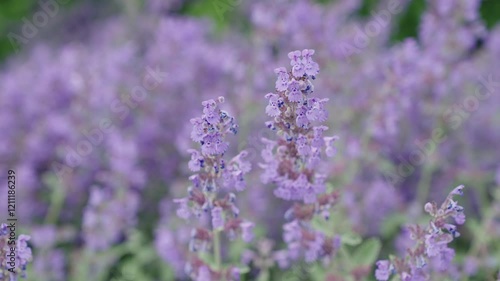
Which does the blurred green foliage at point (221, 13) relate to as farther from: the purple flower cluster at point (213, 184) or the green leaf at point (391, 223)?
the purple flower cluster at point (213, 184)

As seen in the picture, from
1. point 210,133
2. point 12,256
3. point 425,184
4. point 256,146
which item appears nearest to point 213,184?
point 210,133

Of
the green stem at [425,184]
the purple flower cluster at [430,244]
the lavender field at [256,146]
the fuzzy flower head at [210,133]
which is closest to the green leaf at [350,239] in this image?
the lavender field at [256,146]

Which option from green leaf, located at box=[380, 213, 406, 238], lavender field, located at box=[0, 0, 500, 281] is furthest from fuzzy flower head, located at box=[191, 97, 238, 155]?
green leaf, located at box=[380, 213, 406, 238]

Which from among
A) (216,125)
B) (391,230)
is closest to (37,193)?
(391,230)

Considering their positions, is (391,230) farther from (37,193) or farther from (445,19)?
(37,193)

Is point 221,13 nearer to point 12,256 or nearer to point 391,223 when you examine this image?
point 391,223

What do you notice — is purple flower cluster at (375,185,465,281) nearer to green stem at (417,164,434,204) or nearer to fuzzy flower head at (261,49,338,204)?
fuzzy flower head at (261,49,338,204)
